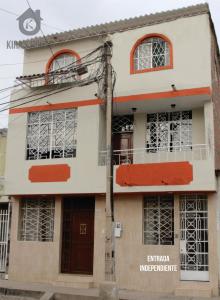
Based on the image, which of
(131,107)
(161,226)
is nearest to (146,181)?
(161,226)

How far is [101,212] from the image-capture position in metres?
13.2

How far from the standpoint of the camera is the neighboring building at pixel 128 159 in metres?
12.3

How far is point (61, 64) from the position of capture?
15062mm

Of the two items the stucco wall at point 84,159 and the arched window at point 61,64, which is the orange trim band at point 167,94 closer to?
the stucco wall at point 84,159

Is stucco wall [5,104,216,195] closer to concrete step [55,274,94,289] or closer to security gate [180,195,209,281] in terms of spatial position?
security gate [180,195,209,281]

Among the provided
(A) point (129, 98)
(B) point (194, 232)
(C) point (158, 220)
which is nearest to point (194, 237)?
(B) point (194, 232)

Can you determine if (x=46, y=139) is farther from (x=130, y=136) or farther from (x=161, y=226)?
(x=161, y=226)

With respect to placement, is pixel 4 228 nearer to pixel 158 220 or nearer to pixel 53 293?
pixel 53 293

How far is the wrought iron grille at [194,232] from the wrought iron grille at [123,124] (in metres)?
3.14

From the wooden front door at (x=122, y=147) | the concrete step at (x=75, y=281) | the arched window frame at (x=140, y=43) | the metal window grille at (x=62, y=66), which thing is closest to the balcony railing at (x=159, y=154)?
the wooden front door at (x=122, y=147)

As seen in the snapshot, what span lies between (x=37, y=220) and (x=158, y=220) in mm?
4011

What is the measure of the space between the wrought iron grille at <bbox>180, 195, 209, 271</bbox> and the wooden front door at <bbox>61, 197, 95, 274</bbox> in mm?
2953

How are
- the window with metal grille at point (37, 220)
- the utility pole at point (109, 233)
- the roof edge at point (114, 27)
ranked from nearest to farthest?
1. the utility pole at point (109, 233)
2. the roof edge at point (114, 27)
3. the window with metal grille at point (37, 220)

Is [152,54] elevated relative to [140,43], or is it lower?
lower
